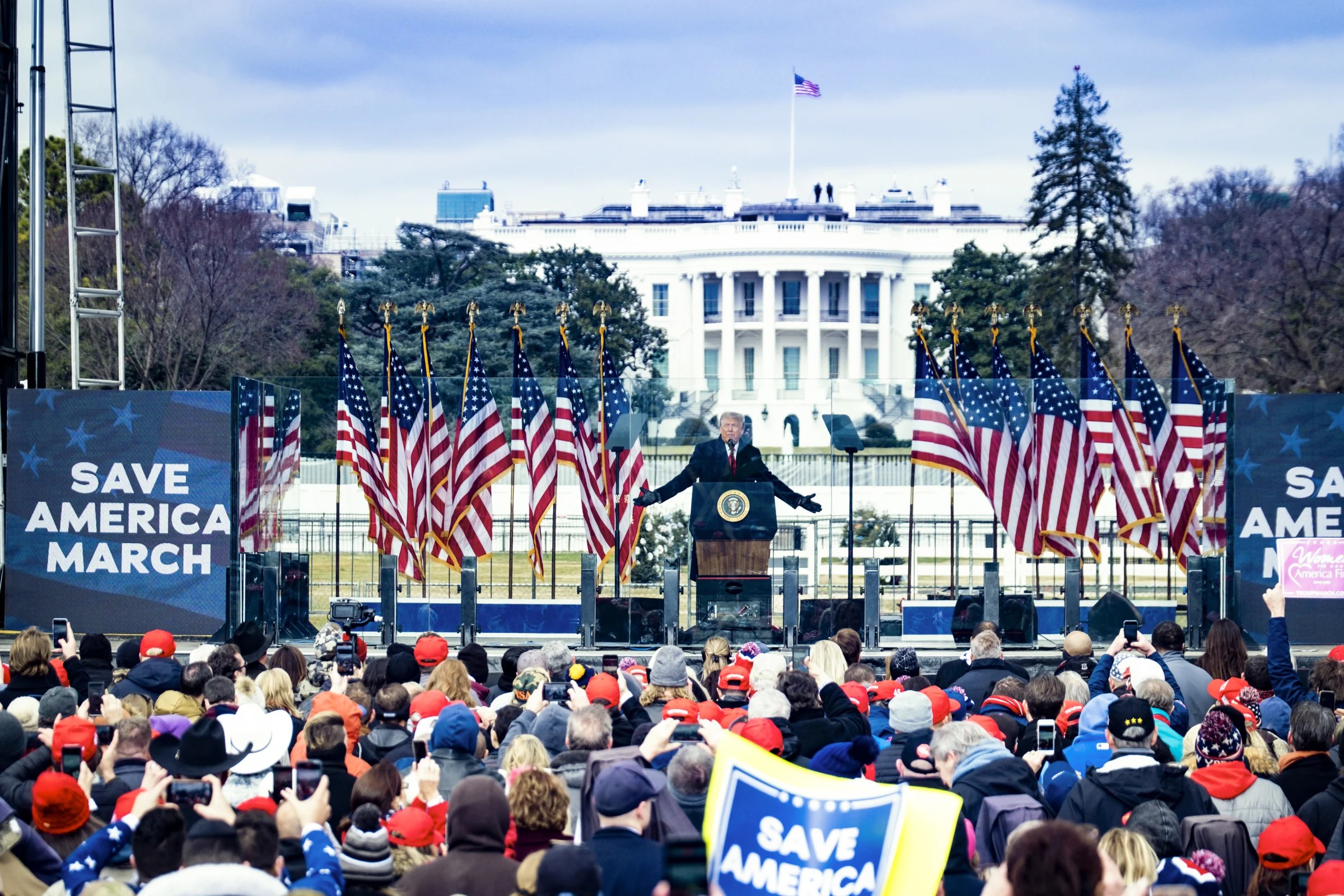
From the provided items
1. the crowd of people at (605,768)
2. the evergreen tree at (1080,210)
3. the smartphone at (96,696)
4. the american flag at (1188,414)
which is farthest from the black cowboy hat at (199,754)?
the evergreen tree at (1080,210)

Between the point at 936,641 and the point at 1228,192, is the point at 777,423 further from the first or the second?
the point at 1228,192

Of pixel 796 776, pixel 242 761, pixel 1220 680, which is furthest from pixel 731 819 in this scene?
pixel 1220 680

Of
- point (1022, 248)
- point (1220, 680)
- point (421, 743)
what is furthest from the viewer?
point (1022, 248)

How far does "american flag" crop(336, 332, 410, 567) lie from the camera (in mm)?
18266

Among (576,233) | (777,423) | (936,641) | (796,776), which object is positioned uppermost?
(576,233)

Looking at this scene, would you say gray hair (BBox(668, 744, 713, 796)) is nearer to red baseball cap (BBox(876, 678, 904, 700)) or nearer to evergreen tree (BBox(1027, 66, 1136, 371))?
red baseball cap (BBox(876, 678, 904, 700))

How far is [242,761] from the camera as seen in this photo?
6.97 meters

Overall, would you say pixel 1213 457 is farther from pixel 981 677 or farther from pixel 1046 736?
pixel 1046 736

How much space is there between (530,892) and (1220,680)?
253 inches

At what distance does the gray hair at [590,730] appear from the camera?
714cm

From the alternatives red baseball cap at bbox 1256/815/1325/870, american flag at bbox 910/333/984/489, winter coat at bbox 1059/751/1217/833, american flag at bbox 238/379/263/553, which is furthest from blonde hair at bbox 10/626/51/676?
american flag at bbox 910/333/984/489

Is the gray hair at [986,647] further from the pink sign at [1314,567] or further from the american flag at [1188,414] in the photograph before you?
the american flag at [1188,414]

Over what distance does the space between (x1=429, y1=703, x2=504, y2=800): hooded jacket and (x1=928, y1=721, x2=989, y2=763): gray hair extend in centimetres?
196

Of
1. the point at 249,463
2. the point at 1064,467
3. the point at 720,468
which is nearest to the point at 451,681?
the point at 720,468
